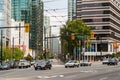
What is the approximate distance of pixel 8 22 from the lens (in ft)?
529

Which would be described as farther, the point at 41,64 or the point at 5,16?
the point at 5,16

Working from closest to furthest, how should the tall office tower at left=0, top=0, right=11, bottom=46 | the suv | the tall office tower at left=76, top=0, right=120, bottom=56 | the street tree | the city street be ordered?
the city street, the suv, the street tree, the tall office tower at left=0, top=0, right=11, bottom=46, the tall office tower at left=76, top=0, right=120, bottom=56

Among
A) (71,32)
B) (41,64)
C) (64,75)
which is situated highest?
(71,32)

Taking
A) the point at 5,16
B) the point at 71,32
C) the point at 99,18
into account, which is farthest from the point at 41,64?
the point at 99,18

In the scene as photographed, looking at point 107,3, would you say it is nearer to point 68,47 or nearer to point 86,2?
point 86,2

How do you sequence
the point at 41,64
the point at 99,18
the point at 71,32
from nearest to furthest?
the point at 41,64 → the point at 71,32 → the point at 99,18

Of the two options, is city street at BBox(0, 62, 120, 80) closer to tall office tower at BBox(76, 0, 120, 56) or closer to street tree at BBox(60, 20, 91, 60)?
street tree at BBox(60, 20, 91, 60)

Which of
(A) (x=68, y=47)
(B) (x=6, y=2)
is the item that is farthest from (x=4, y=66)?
(B) (x=6, y=2)

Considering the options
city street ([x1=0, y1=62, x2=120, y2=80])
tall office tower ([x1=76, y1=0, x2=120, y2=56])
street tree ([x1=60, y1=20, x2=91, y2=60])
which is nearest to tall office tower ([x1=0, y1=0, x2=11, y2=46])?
street tree ([x1=60, y1=20, x2=91, y2=60])

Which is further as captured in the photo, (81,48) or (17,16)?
(17,16)

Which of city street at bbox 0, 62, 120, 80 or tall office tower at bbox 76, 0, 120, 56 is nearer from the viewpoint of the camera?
city street at bbox 0, 62, 120, 80

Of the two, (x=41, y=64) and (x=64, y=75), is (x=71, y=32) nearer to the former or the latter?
(x=41, y=64)

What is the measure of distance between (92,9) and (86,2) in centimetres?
404

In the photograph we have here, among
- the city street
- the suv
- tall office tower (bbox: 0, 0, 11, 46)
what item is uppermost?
tall office tower (bbox: 0, 0, 11, 46)
